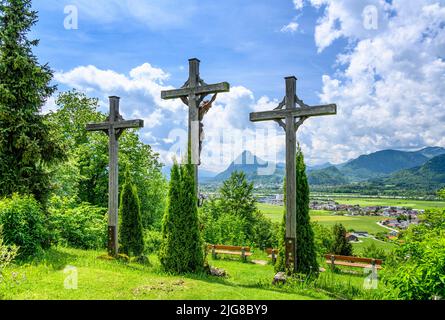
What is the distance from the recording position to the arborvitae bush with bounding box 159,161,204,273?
8.28m

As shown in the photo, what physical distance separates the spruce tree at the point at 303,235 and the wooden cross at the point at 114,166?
4528 mm

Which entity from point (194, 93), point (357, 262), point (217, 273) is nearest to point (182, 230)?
point (217, 273)

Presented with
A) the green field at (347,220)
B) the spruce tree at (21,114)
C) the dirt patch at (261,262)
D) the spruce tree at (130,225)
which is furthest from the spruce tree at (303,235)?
the green field at (347,220)

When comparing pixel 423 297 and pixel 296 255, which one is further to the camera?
pixel 296 255

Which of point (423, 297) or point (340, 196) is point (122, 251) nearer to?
point (423, 297)

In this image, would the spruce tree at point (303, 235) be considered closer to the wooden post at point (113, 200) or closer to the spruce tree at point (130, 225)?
the spruce tree at point (130, 225)

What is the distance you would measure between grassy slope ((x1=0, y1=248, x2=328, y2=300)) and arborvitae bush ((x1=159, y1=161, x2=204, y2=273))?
0.40m

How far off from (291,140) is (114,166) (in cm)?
513

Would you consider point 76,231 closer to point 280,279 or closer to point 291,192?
point 280,279

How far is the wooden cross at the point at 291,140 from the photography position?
27.0ft

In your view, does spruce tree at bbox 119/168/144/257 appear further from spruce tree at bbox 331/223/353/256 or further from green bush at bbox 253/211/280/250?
green bush at bbox 253/211/280/250
